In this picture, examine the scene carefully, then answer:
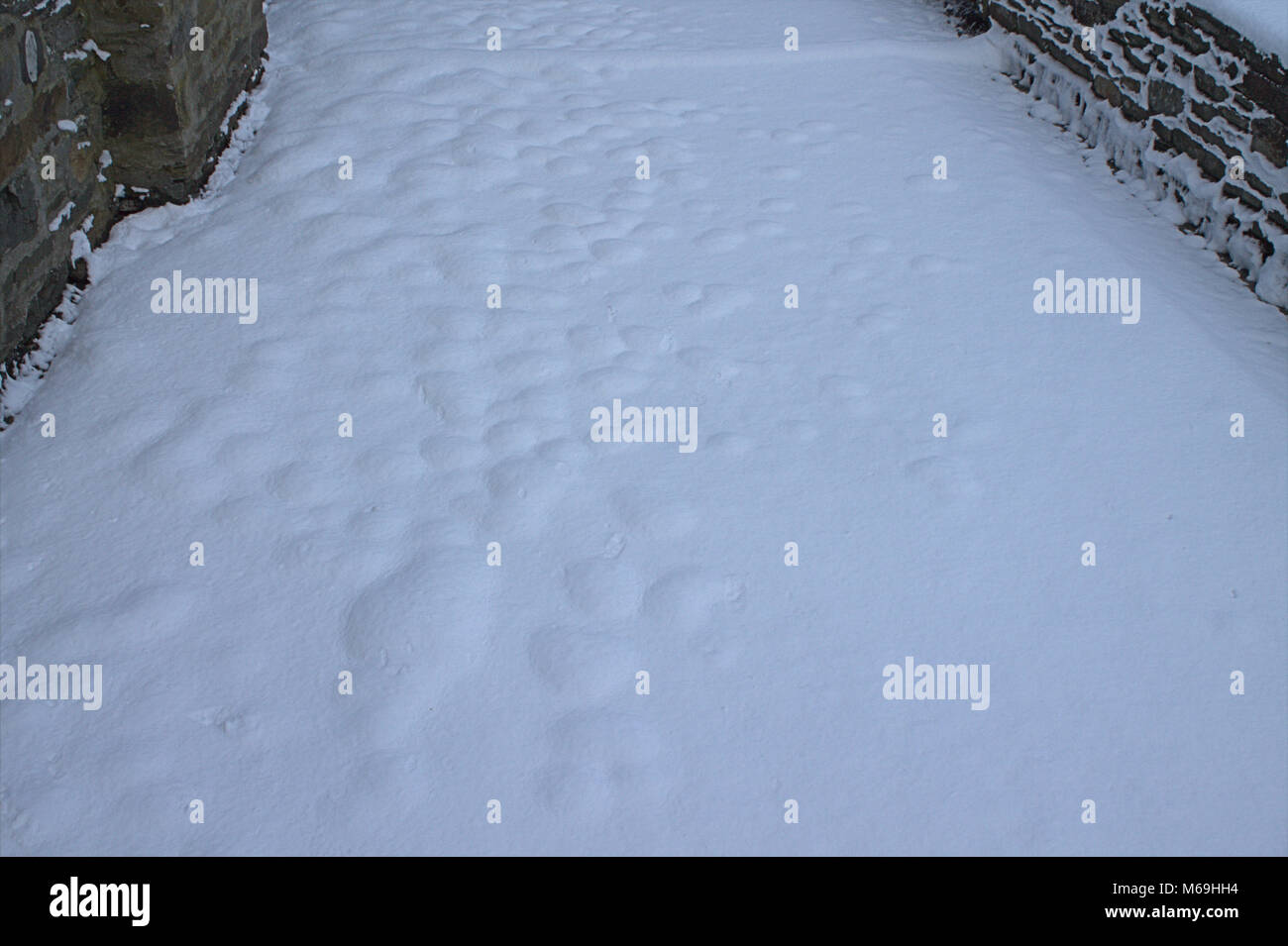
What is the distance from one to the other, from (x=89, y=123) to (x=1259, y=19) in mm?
3136

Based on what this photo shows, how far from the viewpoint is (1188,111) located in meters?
3.28

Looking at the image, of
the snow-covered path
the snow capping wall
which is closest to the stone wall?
the snow-covered path

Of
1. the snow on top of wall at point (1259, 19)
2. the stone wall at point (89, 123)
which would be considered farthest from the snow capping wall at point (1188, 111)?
the stone wall at point (89, 123)

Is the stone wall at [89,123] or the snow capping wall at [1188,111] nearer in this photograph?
the stone wall at [89,123]

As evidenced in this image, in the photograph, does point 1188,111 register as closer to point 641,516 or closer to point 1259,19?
point 1259,19

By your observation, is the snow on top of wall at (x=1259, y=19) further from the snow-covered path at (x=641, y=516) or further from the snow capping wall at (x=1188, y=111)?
the snow-covered path at (x=641, y=516)

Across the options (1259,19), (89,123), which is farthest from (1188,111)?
(89,123)

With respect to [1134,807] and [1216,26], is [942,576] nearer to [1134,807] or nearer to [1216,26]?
[1134,807]

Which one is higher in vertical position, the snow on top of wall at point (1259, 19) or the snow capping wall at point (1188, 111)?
the snow on top of wall at point (1259, 19)

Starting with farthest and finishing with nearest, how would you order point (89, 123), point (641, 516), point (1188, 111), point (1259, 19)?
point (1188, 111) → point (1259, 19) → point (89, 123) → point (641, 516)

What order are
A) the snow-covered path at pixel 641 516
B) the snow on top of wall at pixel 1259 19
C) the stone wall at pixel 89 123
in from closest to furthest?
the snow-covered path at pixel 641 516
the stone wall at pixel 89 123
the snow on top of wall at pixel 1259 19

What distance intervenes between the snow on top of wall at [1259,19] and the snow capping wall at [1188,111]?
1.0 inches

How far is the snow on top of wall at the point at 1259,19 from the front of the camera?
292 cm

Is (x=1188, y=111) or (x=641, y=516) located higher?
(x=1188, y=111)
